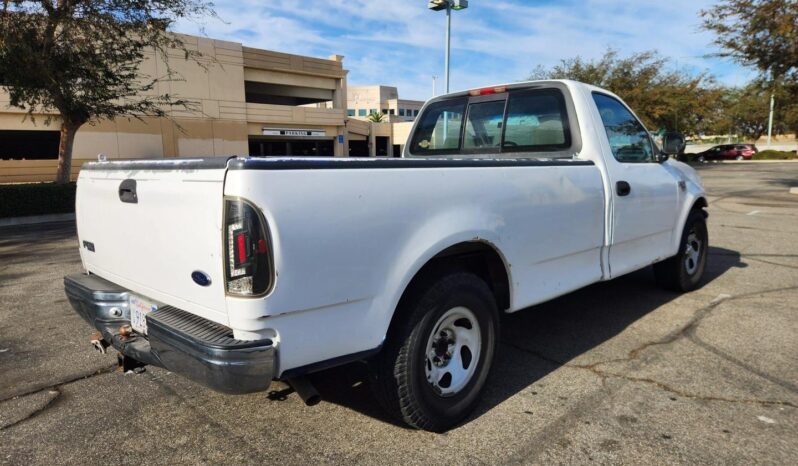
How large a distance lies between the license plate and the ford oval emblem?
470 mm

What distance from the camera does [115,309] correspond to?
2.99m

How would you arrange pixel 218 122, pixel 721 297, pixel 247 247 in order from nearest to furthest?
1. pixel 247 247
2. pixel 721 297
3. pixel 218 122

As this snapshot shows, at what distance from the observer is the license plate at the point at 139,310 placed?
2783 millimetres

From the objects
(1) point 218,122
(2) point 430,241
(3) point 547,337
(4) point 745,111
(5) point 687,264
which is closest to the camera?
(2) point 430,241

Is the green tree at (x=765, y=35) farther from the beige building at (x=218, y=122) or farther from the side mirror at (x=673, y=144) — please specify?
the beige building at (x=218, y=122)

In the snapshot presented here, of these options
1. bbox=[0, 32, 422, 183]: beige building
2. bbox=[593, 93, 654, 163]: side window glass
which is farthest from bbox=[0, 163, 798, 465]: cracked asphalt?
bbox=[0, 32, 422, 183]: beige building

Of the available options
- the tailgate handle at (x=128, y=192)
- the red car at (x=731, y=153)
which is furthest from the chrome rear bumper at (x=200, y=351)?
the red car at (x=731, y=153)

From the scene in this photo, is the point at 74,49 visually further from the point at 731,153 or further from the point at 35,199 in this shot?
the point at 731,153

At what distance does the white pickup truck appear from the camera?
2.21 metres

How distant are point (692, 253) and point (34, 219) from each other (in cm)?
1565

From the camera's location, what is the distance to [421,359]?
271cm

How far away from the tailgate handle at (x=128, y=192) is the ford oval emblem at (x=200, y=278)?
637 millimetres

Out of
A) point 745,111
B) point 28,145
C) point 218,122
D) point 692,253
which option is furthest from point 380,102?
point 692,253

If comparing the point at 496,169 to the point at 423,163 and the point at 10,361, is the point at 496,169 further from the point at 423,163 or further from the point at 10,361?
the point at 10,361
